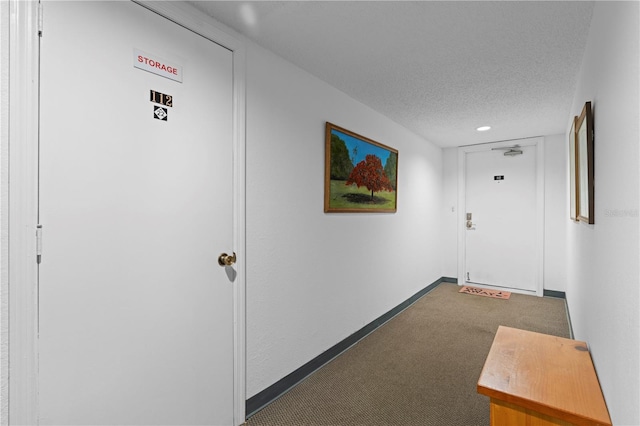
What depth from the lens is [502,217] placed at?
15.9ft

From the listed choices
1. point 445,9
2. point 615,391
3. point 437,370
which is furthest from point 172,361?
point 445,9

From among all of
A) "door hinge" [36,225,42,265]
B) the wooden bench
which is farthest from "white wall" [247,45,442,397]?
the wooden bench

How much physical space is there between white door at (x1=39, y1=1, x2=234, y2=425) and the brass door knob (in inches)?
1.2

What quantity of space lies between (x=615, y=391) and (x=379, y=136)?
2797mm

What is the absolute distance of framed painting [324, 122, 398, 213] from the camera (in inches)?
105

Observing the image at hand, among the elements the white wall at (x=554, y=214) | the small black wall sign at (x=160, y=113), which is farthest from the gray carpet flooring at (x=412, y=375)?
Result: the small black wall sign at (x=160, y=113)

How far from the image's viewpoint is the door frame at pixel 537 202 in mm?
4496

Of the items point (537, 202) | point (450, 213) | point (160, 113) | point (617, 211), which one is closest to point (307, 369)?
point (160, 113)

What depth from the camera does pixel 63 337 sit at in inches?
49.3

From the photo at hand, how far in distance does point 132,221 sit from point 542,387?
71.9 inches

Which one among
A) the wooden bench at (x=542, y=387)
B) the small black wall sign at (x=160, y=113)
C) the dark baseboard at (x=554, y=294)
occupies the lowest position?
the dark baseboard at (x=554, y=294)

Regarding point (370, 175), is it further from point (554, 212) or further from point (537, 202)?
point (554, 212)

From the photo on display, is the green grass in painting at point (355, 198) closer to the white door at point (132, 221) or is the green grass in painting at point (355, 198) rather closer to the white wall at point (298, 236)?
the white wall at point (298, 236)

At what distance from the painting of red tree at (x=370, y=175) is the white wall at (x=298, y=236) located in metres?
0.27
